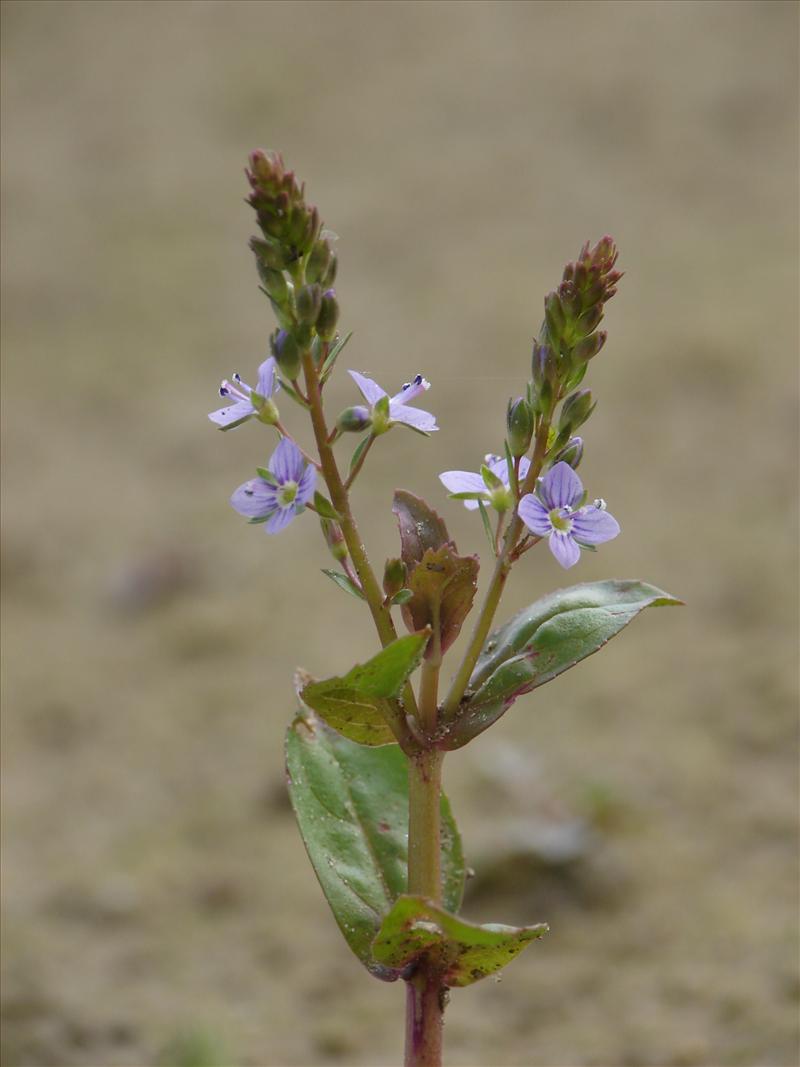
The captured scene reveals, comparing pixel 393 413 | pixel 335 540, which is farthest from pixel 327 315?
pixel 335 540

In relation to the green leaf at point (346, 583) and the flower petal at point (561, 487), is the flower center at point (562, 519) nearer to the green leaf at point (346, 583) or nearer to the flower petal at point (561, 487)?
the flower petal at point (561, 487)

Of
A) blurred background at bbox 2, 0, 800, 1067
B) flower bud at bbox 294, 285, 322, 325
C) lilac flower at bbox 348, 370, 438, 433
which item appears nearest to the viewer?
flower bud at bbox 294, 285, 322, 325

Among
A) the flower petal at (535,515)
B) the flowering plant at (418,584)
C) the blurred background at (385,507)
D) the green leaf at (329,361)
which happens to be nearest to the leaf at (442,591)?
the flowering plant at (418,584)

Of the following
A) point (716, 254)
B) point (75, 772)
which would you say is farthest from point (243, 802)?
point (716, 254)

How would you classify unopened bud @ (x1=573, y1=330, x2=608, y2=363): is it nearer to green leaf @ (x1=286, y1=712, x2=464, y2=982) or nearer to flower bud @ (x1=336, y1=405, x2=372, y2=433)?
flower bud @ (x1=336, y1=405, x2=372, y2=433)

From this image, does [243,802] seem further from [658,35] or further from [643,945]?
[658,35]

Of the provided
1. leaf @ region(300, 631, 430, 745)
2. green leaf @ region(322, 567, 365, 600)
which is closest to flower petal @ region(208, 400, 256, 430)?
green leaf @ region(322, 567, 365, 600)
